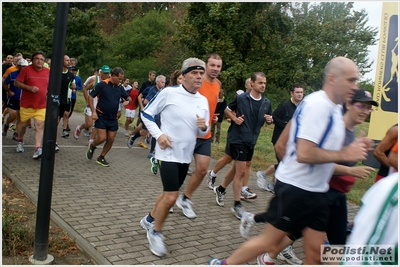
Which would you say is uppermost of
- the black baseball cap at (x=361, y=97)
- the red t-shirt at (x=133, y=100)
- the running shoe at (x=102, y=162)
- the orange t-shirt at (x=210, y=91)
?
the black baseball cap at (x=361, y=97)

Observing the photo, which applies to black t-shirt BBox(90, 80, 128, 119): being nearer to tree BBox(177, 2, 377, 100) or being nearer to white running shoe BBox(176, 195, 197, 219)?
white running shoe BBox(176, 195, 197, 219)

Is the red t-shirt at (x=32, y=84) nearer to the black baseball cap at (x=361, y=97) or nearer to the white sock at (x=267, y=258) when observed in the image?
the white sock at (x=267, y=258)

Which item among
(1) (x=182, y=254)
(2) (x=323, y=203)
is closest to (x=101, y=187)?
(1) (x=182, y=254)

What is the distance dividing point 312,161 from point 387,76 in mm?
4786

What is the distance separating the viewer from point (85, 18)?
31422 mm

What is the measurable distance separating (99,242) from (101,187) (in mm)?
2438

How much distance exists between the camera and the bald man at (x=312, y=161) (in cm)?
297

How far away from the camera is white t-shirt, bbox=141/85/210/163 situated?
4406mm

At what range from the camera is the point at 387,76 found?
697 cm

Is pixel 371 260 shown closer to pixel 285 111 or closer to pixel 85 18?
pixel 285 111

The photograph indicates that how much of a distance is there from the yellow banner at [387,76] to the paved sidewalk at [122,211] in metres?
1.52

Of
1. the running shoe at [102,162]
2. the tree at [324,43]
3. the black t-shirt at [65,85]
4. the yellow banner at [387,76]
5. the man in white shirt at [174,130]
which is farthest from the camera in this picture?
the tree at [324,43]

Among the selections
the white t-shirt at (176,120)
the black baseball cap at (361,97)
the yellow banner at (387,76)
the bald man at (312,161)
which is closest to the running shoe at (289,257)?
the bald man at (312,161)

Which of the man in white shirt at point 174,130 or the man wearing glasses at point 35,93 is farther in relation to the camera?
the man wearing glasses at point 35,93
